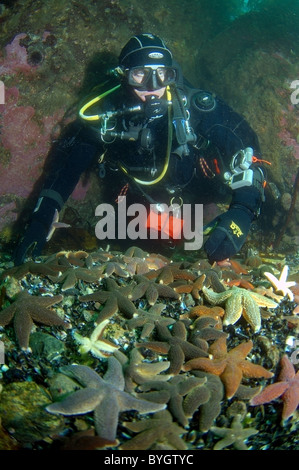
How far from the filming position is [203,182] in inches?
228

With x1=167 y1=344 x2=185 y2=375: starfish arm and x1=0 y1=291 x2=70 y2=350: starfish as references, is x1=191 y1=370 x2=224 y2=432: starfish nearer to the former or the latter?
x1=167 y1=344 x2=185 y2=375: starfish arm

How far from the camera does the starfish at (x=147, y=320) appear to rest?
237 cm

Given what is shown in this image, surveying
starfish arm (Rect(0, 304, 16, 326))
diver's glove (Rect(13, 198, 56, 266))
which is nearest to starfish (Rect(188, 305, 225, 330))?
→ starfish arm (Rect(0, 304, 16, 326))

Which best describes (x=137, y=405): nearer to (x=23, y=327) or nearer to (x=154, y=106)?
(x=23, y=327)

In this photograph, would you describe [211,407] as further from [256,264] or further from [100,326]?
[256,264]

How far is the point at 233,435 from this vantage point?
195cm

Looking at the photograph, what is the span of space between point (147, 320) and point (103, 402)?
786 mm

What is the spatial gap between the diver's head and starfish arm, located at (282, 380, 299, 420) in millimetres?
4273

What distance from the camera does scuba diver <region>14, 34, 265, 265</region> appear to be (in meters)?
4.26

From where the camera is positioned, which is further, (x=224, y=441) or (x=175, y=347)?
(x=175, y=347)

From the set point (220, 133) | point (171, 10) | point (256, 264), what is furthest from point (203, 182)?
point (171, 10)

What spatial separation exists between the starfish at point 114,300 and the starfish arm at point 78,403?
64 centimetres

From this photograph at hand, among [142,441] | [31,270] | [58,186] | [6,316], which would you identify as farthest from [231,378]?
[58,186]

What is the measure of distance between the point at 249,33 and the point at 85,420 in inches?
458
